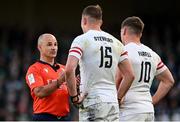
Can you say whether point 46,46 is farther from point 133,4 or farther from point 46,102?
point 133,4

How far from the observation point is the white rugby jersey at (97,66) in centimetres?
714

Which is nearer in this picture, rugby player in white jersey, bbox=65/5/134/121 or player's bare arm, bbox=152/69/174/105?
rugby player in white jersey, bbox=65/5/134/121

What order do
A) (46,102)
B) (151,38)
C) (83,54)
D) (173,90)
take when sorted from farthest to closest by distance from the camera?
(151,38) < (173,90) < (46,102) < (83,54)

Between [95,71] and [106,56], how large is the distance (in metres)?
Result: 0.19

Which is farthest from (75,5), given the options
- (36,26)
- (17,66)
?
(17,66)

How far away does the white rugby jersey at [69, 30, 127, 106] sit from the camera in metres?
7.14

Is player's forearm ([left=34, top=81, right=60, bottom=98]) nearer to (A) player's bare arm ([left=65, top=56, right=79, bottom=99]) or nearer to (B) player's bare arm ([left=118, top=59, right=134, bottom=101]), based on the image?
(A) player's bare arm ([left=65, top=56, right=79, bottom=99])

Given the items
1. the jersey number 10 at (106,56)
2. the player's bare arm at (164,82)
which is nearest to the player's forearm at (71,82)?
the jersey number 10 at (106,56)

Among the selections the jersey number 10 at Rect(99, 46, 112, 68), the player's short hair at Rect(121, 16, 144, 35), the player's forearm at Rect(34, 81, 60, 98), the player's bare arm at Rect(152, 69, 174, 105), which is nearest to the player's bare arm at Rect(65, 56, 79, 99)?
the jersey number 10 at Rect(99, 46, 112, 68)

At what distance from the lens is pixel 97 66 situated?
7172mm

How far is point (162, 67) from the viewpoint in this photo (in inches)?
325

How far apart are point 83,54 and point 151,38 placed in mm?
12876

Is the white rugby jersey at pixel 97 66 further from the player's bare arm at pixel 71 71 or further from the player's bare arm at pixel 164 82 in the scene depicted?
the player's bare arm at pixel 164 82

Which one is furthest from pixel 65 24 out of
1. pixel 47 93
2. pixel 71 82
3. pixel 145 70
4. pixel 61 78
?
pixel 71 82
